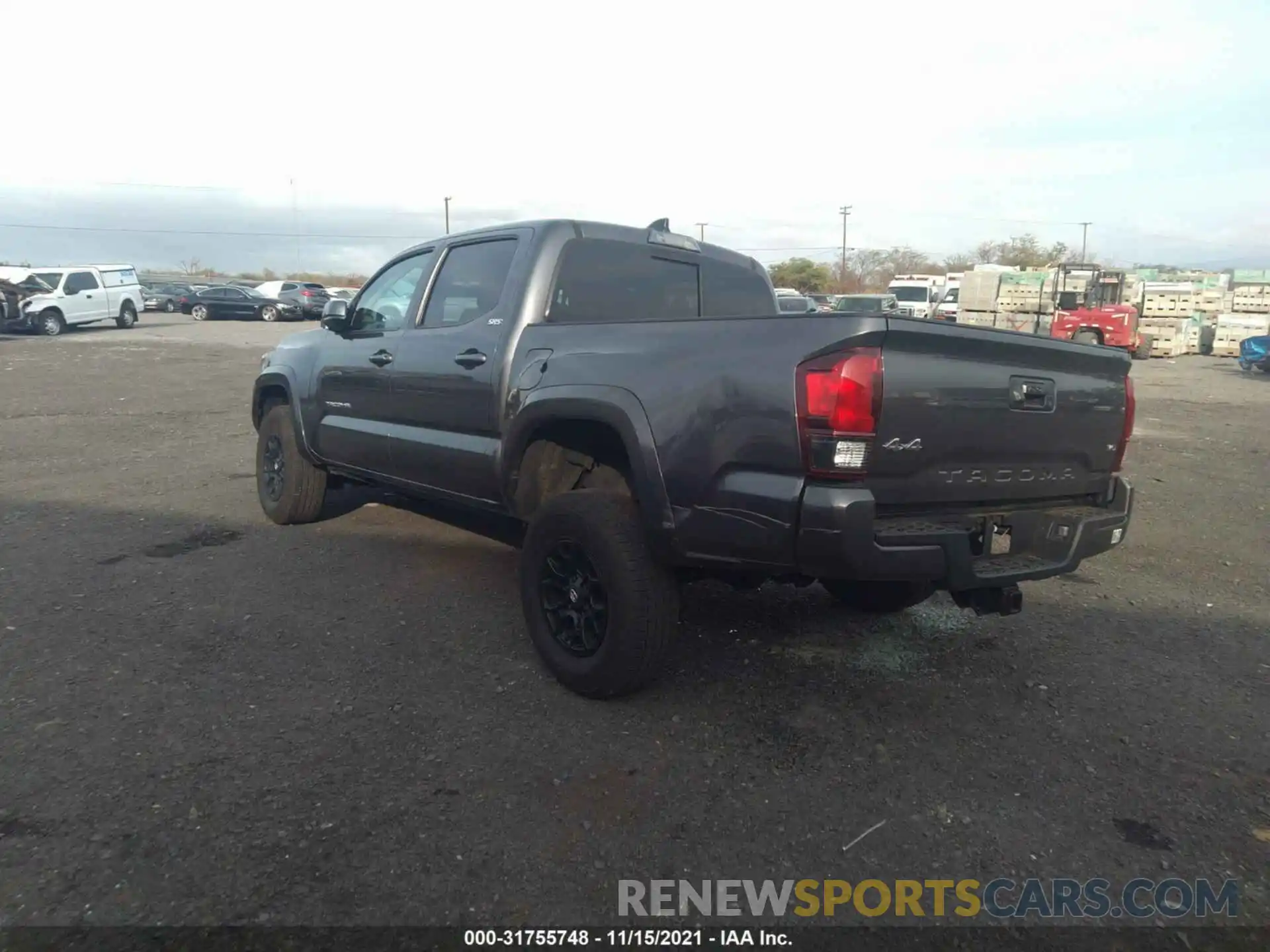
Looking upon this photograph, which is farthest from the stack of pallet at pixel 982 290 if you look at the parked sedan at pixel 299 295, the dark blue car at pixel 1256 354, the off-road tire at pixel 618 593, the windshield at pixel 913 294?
the off-road tire at pixel 618 593

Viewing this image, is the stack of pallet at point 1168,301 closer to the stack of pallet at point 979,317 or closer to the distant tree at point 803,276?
the stack of pallet at point 979,317

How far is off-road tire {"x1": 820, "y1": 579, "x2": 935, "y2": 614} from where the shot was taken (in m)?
4.30

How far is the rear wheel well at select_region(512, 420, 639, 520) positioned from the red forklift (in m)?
19.4

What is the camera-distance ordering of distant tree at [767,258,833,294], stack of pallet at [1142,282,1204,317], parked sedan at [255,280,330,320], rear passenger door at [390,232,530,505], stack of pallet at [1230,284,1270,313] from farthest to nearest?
distant tree at [767,258,833,294] → parked sedan at [255,280,330,320] → stack of pallet at [1230,284,1270,313] → stack of pallet at [1142,282,1204,317] → rear passenger door at [390,232,530,505]

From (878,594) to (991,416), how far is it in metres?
1.49

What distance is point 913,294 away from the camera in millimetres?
31703

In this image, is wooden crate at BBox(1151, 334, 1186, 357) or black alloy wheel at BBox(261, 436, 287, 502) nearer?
black alloy wheel at BBox(261, 436, 287, 502)

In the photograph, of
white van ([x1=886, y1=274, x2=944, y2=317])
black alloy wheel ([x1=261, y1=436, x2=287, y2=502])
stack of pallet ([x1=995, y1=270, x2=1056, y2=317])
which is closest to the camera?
black alloy wheel ([x1=261, y1=436, x2=287, y2=502])

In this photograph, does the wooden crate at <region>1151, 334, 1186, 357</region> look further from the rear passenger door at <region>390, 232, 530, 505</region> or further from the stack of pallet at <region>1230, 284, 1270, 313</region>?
the rear passenger door at <region>390, 232, 530, 505</region>

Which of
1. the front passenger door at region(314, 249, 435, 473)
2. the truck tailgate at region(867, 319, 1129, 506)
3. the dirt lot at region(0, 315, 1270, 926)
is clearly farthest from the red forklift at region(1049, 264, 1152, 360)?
the front passenger door at region(314, 249, 435, 473)

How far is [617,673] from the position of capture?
3.41 meters

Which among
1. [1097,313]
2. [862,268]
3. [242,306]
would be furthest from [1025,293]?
[862,268]

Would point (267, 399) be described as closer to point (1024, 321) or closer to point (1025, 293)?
point (1024, 321)

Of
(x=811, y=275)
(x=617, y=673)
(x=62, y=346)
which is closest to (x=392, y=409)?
(x=617, y=673)
